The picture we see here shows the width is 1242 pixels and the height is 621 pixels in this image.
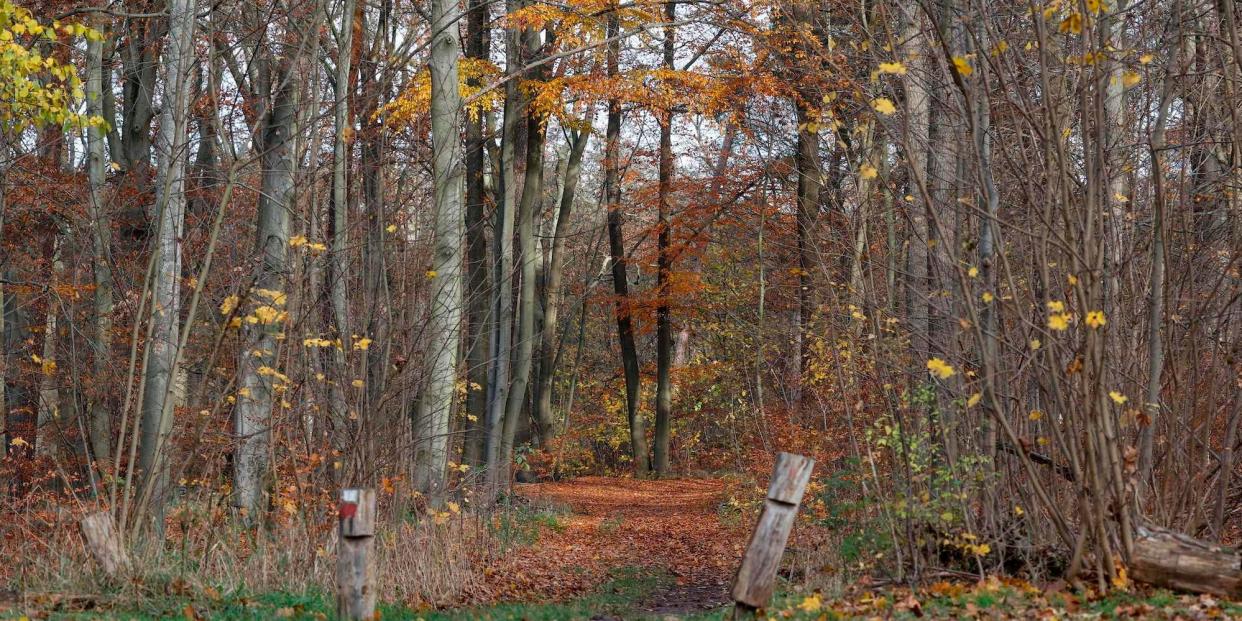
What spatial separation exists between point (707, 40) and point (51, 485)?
552 inches

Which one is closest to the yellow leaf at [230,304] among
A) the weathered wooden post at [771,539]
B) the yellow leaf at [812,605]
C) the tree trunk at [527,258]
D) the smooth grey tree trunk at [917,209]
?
the weathered wooden post at [771,539]

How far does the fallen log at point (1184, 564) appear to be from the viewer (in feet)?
20.2

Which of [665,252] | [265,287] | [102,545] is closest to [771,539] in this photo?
[102,545]

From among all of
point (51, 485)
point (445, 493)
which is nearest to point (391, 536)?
point (445, 493)

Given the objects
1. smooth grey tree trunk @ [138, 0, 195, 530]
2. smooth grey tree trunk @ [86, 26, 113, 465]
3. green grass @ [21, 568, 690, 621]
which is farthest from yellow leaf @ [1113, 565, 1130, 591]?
smooth grey tree trunk @ [86, 26, 113, 465]

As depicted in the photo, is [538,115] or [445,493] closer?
[445,493]

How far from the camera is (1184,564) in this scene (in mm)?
6234

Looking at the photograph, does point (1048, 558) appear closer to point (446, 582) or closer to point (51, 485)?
point (446, 582)

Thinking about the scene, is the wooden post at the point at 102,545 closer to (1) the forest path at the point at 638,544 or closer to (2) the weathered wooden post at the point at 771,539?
(1) the forest path at the point at 638,544

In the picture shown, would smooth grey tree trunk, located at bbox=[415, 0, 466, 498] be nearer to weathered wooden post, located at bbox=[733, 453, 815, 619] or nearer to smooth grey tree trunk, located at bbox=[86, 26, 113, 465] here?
weathered wooden post, located at bbox=[733, 453, 815, 619]

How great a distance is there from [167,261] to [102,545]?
342 centimetres

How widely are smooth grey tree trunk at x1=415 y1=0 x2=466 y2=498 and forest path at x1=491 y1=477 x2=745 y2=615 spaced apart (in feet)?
4.67

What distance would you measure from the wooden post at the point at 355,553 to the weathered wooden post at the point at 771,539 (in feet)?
7.24

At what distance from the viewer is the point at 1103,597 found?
632cm
